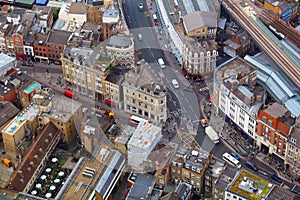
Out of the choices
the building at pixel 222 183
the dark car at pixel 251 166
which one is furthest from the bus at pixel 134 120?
the building at pixel 222 183

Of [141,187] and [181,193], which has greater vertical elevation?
[181,193]

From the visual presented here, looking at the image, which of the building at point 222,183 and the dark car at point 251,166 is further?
the dark car at point 251,166

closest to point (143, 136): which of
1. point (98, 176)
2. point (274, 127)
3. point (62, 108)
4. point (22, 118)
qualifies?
point (98, 176)

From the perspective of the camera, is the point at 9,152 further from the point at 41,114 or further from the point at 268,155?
the point at 268,155

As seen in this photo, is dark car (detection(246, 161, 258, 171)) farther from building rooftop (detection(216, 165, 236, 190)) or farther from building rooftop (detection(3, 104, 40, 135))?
building rooftop (detection(3, 104, 40, 135))

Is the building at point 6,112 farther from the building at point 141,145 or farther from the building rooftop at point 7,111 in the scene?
the building at point 141,145

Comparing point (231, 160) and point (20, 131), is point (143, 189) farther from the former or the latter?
point (20, 131)

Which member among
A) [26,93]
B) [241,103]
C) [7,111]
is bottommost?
[7,111]

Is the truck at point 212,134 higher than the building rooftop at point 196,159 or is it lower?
lower
